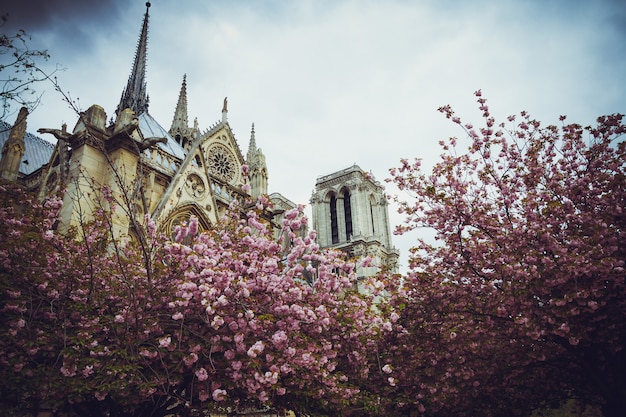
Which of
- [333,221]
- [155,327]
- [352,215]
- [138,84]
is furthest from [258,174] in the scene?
[333,221]

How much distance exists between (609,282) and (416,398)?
14.5 feet

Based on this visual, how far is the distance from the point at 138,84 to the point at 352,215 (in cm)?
2705

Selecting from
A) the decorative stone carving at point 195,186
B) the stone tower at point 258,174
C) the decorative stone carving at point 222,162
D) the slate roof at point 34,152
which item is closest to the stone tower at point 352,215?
the stone tower at point 258,174

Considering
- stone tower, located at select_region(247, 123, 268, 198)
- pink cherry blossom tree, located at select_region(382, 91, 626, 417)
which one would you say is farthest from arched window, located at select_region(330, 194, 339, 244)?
pink cherry blossom tree, located at select_region(382, 91, 626, 417)

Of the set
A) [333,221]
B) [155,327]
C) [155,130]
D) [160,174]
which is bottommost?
[155,327]

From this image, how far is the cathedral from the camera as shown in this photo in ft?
29.6

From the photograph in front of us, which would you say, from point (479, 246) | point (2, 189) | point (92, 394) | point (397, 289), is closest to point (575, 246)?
point (479, 246)

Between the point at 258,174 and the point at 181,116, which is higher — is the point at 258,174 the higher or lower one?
the lower one

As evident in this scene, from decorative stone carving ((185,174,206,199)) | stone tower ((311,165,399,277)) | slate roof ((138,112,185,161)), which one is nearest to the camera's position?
decorative stone carving ((185,174,206,199))

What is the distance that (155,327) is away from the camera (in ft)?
18.6

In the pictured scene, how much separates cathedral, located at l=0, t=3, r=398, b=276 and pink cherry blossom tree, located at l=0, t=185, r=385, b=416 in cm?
99

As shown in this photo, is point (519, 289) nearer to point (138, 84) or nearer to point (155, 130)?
point (155, 130)

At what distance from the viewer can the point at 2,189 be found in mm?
6395

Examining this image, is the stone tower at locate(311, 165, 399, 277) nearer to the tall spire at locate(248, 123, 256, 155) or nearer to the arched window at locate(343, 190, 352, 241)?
the arched window at locate(343, 190, 352, 241)
